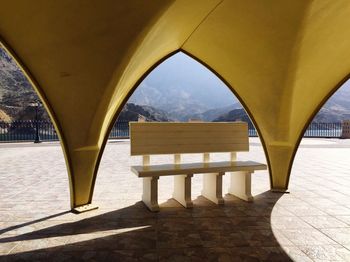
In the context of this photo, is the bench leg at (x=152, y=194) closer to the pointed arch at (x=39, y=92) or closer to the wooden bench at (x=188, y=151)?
the wooden bench at (x=188, y=151)

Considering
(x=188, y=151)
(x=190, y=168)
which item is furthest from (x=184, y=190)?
(x=188, y=151)

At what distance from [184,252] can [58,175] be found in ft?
20.3

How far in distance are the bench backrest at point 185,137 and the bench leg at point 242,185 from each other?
0.55 m

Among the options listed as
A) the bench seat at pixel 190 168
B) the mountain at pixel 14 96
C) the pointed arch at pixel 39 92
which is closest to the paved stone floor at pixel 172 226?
the bench seat at pixel 190 168

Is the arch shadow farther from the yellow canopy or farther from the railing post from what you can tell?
the railing post

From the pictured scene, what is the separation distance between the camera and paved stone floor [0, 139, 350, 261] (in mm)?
3912

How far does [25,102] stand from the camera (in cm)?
6016

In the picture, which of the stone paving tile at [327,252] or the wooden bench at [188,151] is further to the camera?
the wooden bench at [188,151]

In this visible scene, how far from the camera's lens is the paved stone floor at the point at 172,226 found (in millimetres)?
3912

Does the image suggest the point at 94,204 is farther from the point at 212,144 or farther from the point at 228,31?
the point at 228,31

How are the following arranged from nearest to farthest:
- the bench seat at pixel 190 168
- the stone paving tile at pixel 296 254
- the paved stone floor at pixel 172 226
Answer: the stone paving tile at pixel 296 254 → the paved stone floor at pixel 172 226 → the bench seat at pixel 190 168

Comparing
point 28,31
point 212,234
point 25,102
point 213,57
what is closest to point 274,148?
point 213,57

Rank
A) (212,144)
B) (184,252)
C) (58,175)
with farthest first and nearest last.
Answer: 1. (58,175)
2. (212,144)
3. (184,252)

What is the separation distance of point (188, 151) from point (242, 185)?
1356mm
